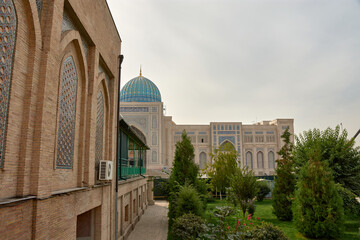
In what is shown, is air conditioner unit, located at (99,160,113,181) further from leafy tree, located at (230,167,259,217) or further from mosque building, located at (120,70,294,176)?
mosque building, located at (120,70,294,176)

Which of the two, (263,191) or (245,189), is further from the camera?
(263,191)

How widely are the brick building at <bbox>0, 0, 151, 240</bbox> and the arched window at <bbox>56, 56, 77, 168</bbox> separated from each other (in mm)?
17

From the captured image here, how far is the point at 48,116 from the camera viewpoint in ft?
13.2

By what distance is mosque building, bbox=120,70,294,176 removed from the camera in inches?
1588

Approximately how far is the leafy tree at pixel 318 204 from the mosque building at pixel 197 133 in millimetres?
31206

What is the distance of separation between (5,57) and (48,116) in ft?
3.25

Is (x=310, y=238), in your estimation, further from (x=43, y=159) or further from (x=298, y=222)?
(x=43, y=159)

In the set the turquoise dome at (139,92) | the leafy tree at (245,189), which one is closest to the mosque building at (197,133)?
the turquoise dome at (139,92)

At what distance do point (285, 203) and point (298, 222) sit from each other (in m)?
3.80

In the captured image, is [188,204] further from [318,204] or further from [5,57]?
[5,57]

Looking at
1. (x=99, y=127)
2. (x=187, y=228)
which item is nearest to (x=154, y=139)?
(x=187, y=228)

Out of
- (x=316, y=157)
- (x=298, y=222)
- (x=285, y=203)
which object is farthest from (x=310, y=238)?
(x=285, y=203)

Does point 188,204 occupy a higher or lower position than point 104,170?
lower

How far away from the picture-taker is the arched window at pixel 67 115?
15.9 feet
